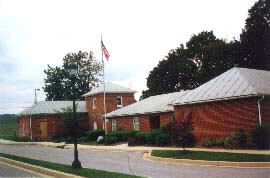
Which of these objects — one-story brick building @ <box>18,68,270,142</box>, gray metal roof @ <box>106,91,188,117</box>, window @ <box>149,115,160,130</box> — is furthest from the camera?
window @ <box>149,115,160,130</box>

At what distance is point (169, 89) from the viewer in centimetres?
6291

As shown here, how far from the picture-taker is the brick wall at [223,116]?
2409 cm

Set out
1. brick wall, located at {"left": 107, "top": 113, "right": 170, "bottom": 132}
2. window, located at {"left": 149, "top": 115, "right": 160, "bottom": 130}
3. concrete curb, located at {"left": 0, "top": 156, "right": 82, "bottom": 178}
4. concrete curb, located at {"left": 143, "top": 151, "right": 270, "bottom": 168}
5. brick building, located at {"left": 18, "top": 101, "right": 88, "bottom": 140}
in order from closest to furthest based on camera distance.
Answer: concrete curb, located at {"left": 0, "top": 156, "right": 82, "bottom": 178}
concrete curb, located at {"left": 143, "top": 151, "right": 270, "bottom": 168}
brick wall, located at {"left": 107, "top": 113, "right": 170, "bottom": 132}
window, located at {"left": 149, "top": 115, "right": 160, "bottom": 130}
brick building, located at {"left": 18, "top": 101, "right": 88, "bottom": 140}

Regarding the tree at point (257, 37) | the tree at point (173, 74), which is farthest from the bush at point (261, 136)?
the tree at point (173, 74)

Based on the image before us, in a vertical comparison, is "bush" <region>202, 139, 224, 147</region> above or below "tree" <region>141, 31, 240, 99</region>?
below

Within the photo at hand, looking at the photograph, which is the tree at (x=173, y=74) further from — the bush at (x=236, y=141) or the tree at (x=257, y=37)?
the bush at (x=236, y=141)

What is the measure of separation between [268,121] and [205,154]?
18.6 ft

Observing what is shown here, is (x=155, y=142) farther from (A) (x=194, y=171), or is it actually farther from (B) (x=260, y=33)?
(B) (x=260, y=33)

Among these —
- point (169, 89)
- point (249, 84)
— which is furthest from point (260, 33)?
point (169, 89)

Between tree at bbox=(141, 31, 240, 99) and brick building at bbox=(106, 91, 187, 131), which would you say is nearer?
brick building at bbox=(106, 91, 187, 131)

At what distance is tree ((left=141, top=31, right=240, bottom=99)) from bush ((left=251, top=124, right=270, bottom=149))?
2734 centimetres

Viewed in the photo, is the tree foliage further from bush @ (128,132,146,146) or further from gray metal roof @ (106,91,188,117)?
bush @ (128,132,146,146)

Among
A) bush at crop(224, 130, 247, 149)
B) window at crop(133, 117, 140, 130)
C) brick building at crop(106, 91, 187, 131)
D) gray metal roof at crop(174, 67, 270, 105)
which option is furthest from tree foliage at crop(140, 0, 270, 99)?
bush at crop(224, 130, 247, 149)

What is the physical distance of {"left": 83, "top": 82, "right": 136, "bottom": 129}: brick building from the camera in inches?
1977
